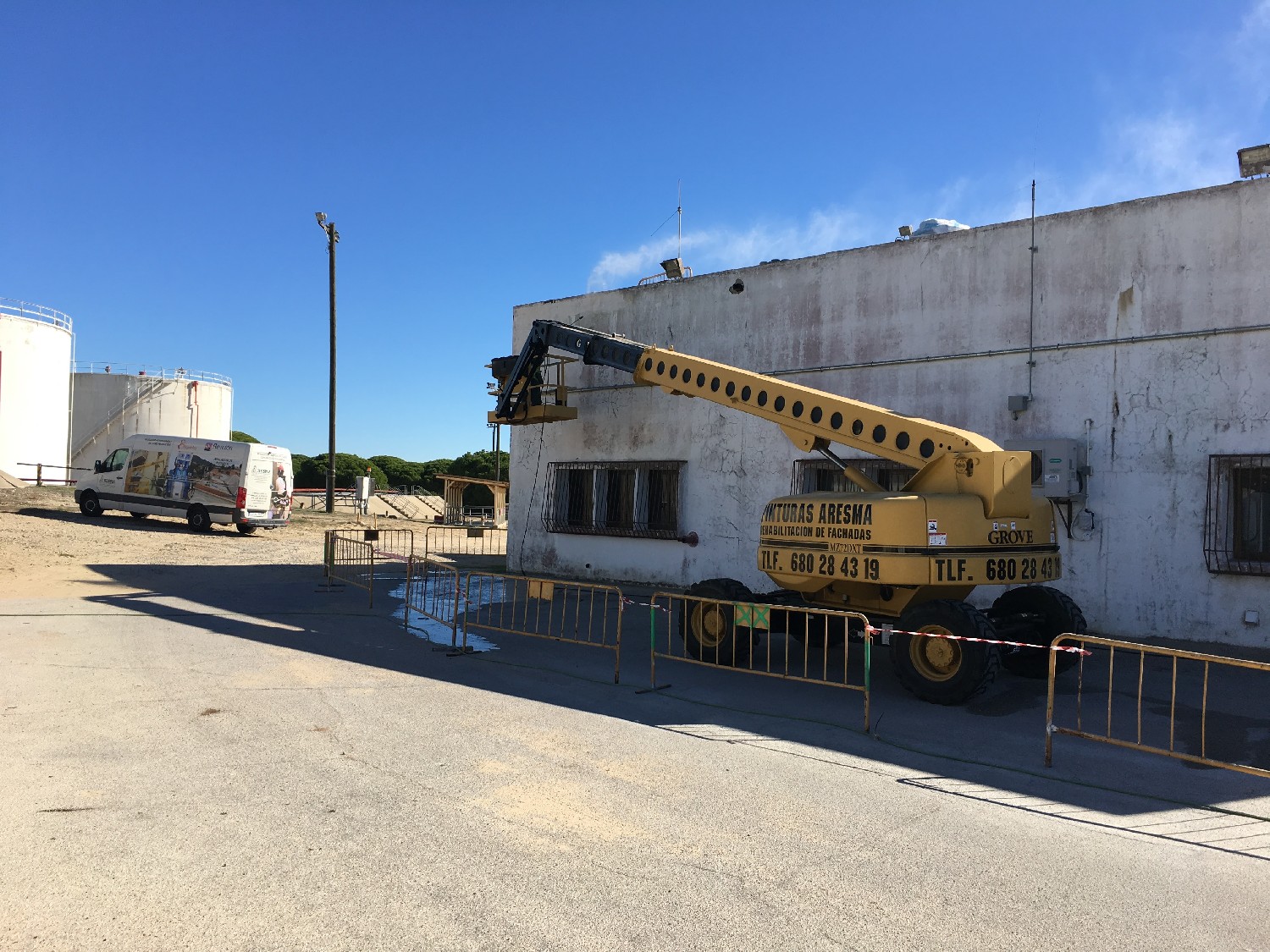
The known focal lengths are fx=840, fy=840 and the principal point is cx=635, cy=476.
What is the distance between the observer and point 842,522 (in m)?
8.21

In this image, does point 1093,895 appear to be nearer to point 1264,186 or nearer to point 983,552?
point 983,552

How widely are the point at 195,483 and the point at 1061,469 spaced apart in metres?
21.5

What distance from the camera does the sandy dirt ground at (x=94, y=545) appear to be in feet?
49.5

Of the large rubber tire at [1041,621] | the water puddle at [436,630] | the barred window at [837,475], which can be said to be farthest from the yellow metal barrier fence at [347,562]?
the large rubber tire at [1041,621]

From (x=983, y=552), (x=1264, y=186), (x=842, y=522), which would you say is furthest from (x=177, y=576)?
(x=1264, y=186)

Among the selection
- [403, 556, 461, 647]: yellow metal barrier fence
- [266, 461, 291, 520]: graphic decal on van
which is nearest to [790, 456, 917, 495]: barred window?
[403, 556, 461, 647]: yellow metal barrier fence

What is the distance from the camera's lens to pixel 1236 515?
34.0 ft

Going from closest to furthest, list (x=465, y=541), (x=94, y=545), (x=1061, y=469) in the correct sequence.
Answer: (x=1061, y=469) → (x=94, y=545) → (x=465, y=541)

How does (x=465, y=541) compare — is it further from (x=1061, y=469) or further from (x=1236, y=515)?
(x=1236, y=515)

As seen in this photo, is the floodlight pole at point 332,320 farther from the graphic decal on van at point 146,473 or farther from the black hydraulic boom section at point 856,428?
the black hydraulic boom section at point 856,428

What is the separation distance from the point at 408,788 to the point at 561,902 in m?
1.82

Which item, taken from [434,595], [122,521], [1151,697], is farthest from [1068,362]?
[122,521]

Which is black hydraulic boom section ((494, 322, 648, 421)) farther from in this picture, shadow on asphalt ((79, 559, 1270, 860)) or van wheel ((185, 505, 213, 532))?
van wheel ((185, 505, 213, 532))

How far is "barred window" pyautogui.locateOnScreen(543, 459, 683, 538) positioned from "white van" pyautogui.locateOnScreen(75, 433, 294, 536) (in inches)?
408
